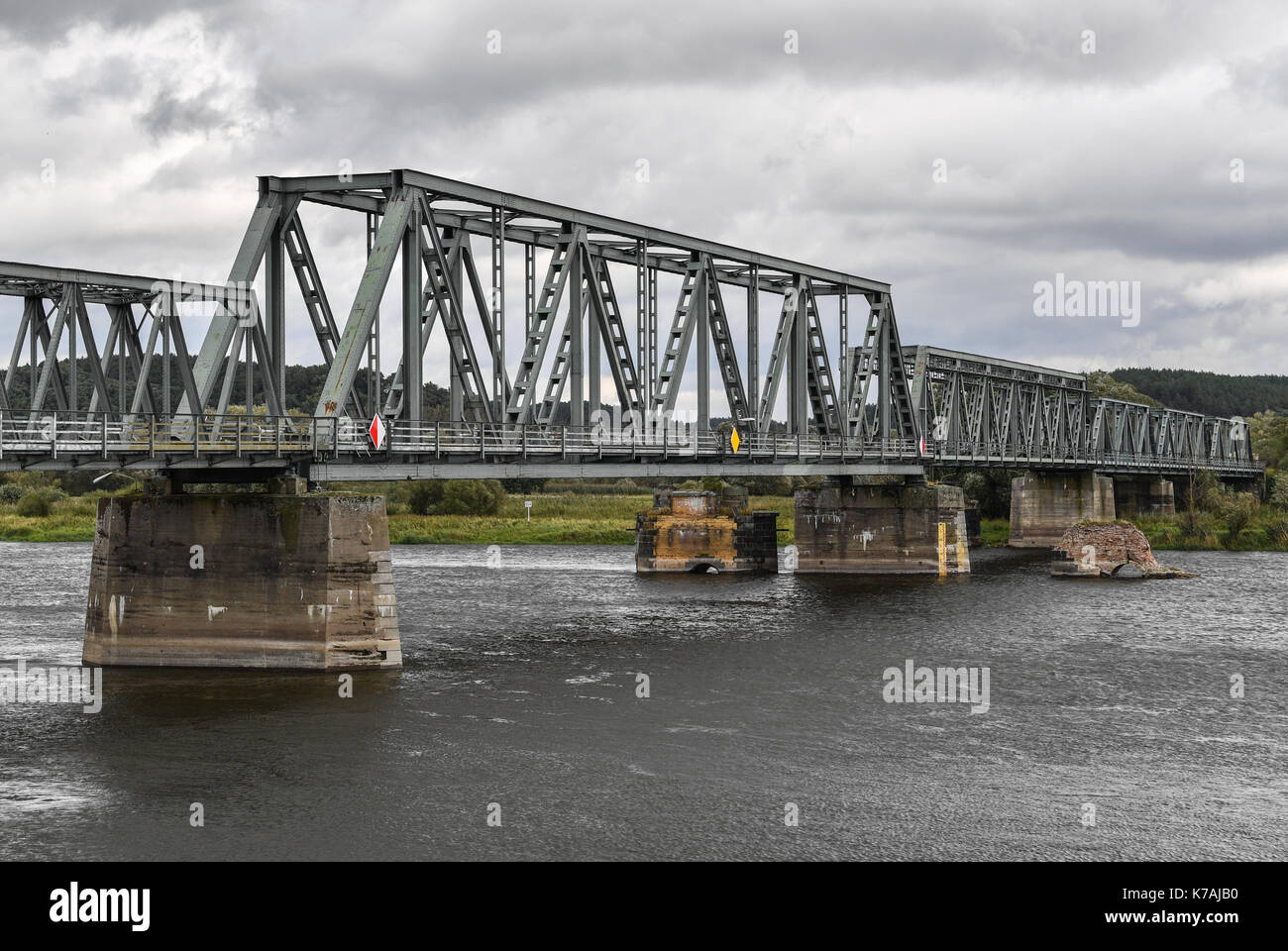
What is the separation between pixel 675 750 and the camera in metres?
30.2

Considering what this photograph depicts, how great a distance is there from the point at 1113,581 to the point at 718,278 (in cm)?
2961

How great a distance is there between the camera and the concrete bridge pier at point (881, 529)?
81000 mm

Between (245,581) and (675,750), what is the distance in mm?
13438

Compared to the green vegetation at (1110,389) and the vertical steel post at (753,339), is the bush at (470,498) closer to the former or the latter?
the vertical steel post at (753,339)

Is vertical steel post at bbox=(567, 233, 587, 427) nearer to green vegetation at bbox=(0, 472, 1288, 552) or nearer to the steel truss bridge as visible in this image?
the steel truss bridge

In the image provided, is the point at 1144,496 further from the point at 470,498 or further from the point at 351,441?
the point at 351,441

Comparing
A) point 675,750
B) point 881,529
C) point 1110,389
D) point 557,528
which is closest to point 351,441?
point 675,750

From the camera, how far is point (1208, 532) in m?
109

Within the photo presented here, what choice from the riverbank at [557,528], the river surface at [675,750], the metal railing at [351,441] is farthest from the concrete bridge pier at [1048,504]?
the river surface at [675,750]

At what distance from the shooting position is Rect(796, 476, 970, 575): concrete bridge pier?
266ft

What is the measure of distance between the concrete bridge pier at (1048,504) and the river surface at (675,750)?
60.3 m

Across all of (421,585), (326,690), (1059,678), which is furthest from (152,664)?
(421,585)
